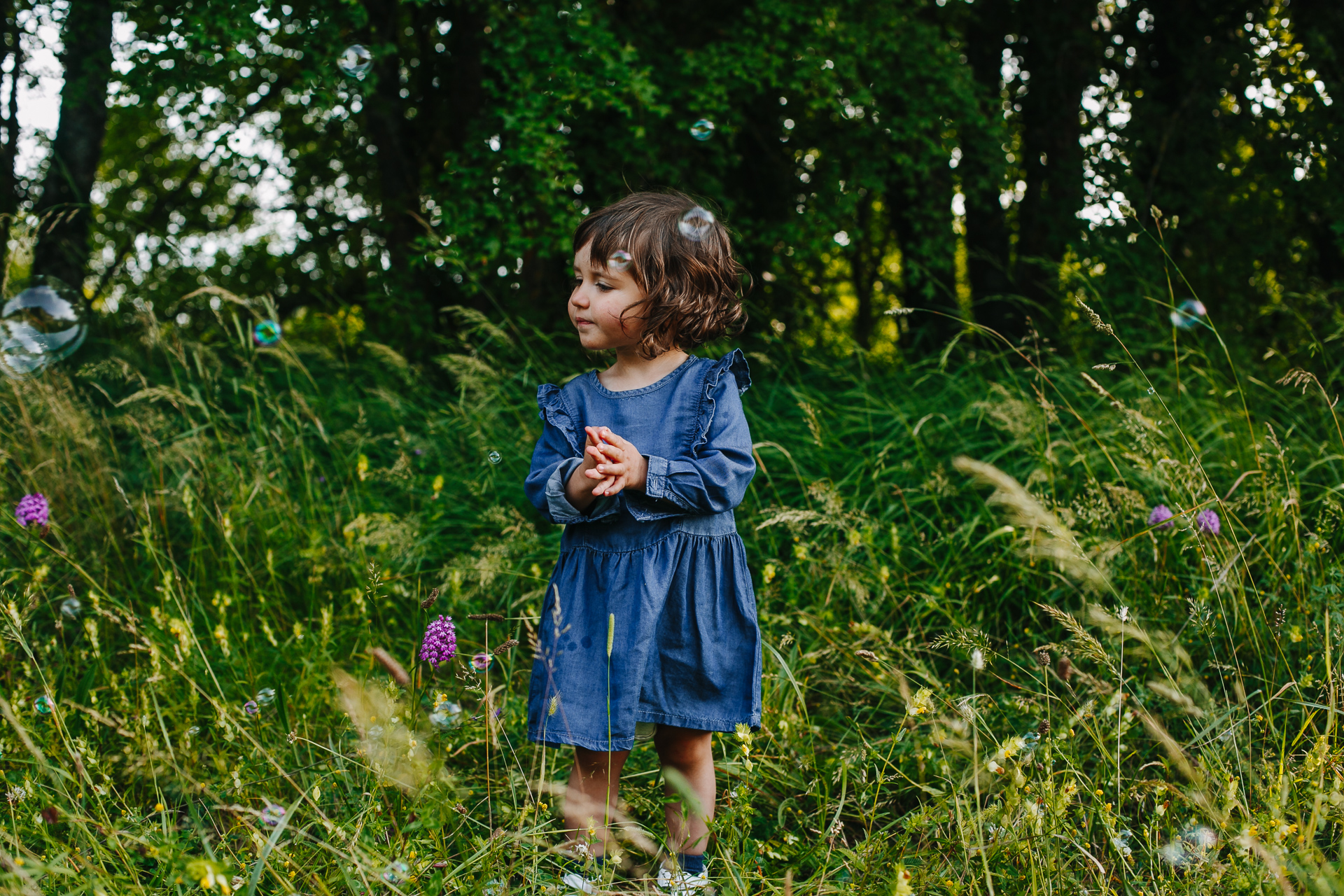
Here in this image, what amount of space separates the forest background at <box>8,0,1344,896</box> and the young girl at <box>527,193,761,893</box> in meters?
0.15

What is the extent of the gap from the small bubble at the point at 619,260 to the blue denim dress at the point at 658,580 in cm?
26

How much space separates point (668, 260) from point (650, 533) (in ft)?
1.96

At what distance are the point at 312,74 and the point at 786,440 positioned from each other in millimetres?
2814

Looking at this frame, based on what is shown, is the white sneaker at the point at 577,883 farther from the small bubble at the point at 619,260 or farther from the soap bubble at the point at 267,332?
the soap bubble at the point at 267,332

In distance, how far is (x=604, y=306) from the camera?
6.14 feet

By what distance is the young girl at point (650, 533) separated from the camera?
182 cm

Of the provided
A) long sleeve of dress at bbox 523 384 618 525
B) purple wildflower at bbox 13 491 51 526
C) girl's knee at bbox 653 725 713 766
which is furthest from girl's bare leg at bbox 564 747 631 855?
purple wildflower at bbox 13 491 51 526

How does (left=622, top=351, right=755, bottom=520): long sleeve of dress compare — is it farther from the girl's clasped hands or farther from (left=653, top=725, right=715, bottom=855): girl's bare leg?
(left=653, top=725, right=715, bottom=855): girl's bare leg

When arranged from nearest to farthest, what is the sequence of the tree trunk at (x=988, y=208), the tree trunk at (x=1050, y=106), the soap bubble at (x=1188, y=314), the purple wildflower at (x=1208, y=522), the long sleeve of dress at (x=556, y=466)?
the long sleeve of dress at (x=556, y=466), the purple wildflower at (x=1208, y=522), the soap bubble at (x=1188, y=314), the tree trunk at (x=988, y=208), the tree trunk at (x=1050, y=106)

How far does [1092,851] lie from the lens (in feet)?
6.12

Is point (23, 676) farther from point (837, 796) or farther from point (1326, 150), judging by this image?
point (1326, 150)

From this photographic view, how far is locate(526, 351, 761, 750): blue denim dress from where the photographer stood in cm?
182

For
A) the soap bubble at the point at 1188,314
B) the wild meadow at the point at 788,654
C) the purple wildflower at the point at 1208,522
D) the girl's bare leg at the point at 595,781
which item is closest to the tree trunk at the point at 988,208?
the soap bubble at the point at 1188,314

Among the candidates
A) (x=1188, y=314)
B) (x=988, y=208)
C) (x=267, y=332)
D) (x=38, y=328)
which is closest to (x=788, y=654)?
(x=1188, y=314)
